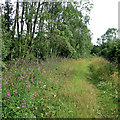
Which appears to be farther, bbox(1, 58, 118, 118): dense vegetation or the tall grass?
the tall grass

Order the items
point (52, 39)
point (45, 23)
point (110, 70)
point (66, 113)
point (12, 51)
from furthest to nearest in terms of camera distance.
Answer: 1. point (52, 39)
2. point (45, 23)
3. point (110, 70)
4. point (12, 51)
5. point (66, 113)

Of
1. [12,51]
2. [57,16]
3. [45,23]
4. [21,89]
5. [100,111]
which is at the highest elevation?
[57,16]

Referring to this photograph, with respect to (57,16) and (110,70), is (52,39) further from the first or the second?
(110,70)

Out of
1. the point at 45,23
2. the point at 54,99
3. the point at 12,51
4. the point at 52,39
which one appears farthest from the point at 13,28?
the point at 54,99

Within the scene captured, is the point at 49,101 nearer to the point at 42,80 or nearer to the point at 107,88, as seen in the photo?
the point at 42,80

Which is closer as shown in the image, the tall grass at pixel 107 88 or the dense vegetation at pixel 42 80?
the dense vegetation at pixel 42 80

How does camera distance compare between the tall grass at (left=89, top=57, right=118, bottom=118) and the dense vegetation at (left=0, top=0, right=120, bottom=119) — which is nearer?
the dense vegetation at (left=0, top=0, right=120, bottom=119)

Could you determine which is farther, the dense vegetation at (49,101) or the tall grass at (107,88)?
the tall grass at (107,88)

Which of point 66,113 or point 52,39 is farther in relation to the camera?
point 52,39

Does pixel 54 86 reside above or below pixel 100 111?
above

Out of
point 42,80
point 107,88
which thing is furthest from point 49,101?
point 107,88

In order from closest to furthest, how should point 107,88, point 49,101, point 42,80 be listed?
1. point 49,101
2. point 42,80
3. point 107,88

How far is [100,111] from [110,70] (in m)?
5.19

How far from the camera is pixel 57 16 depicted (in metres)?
13.3
